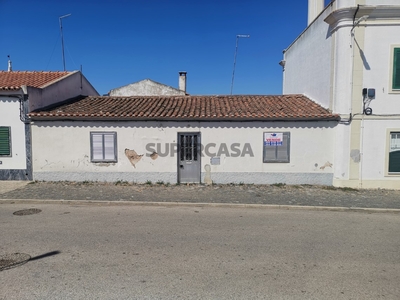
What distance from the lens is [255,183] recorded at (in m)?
11.0

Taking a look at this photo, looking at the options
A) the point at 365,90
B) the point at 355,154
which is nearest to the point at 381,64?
the point at 365,90

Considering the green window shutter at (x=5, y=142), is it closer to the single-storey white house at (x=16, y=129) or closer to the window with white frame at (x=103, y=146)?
the single-storey white house at (x=16, y=129)

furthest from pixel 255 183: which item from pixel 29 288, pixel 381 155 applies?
pixel 29 288

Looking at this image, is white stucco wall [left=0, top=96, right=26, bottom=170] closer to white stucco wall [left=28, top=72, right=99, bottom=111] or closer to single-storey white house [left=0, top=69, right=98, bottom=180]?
single-storey white house [left=0, top=69, right=98, bottom=180]

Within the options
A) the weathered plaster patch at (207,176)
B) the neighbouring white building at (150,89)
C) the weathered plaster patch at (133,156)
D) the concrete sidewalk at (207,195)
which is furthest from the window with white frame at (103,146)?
the neighbouring white building at (150,89)

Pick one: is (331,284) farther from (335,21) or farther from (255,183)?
(335,21)

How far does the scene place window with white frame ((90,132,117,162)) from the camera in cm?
1097

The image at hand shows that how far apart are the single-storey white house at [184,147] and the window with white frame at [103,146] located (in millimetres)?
39

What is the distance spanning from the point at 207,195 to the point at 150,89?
1586 centimetres

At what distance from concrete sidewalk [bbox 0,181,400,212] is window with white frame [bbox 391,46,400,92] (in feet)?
13.2

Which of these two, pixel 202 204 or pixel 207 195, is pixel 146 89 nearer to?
pixel 207 195

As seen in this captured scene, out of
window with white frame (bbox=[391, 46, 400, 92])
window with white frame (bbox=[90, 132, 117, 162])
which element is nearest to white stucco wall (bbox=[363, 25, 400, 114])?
window with white frame (bbox=[391, 46, 400, 92])

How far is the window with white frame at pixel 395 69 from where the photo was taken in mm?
10070

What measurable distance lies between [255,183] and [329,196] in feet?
9.21
